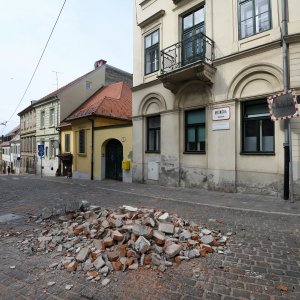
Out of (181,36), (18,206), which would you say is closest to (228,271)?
(18,206)

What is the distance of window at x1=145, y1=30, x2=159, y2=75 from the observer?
1302cm

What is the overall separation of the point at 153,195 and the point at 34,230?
5038 mm

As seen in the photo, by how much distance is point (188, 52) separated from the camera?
1141 centimetres

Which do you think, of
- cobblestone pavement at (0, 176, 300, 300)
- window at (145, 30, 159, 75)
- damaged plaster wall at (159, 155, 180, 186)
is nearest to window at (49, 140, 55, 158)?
window at (145, 30, 159, 75)

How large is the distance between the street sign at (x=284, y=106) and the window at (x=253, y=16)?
3.10m

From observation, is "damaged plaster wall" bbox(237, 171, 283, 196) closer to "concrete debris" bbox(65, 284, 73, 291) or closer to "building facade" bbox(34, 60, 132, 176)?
"concrete debris" bbox(65, 284, 73, 291)

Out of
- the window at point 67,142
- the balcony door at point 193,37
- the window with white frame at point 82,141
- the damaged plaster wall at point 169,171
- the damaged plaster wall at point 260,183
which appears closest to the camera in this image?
the damaged plaster wall at point 260,183

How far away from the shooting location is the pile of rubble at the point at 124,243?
359 cm

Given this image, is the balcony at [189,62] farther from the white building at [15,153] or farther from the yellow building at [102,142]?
the white building at [15,153]

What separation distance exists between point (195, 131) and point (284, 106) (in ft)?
13.8

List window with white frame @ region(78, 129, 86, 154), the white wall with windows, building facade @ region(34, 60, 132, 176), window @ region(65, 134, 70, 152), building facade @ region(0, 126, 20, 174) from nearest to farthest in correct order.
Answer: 1. window with white frame @ region(78, 129, 86, 154)
2. window @ region(65, 134, 70, 152)
3. building facade @ region(34, 60, 132, 176)
4. the white wall with windows
5. building facade @ region(0, 126, 20, 174)

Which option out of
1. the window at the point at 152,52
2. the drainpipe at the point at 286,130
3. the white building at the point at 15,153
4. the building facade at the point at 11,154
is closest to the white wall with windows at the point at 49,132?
the window at the point at 152,52

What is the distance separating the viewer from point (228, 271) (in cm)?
342

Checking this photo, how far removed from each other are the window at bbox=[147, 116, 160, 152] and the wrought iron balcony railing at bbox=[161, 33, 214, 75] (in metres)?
2.70
